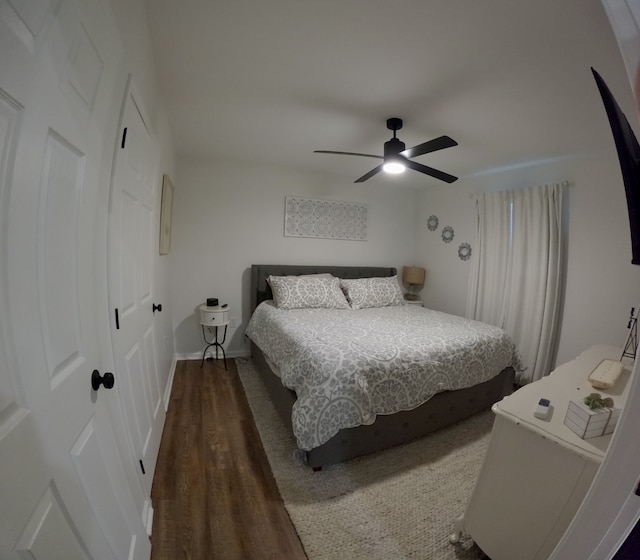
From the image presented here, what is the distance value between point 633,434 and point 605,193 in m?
2.82

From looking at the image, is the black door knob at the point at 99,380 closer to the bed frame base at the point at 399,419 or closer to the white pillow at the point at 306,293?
the bed frame base at the point at 399,419

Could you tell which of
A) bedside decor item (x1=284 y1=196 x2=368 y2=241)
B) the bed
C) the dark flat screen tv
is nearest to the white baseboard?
the bed

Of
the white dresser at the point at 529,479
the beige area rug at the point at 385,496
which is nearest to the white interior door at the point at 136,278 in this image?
the beige area rug at the point at 385,496

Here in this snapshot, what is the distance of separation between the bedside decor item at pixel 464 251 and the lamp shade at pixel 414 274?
608 mm

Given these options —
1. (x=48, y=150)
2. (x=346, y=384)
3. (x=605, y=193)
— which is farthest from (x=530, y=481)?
(x=605, y=193)

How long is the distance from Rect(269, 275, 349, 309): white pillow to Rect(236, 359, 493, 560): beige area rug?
1237 millimetres

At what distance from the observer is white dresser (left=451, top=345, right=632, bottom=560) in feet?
2.84

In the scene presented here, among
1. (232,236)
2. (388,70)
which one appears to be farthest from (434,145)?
(232,236)

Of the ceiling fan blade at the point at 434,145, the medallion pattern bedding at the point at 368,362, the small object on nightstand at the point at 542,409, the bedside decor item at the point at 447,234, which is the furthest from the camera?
the bedside decor item at the point at 447,234

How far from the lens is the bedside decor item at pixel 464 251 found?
339 cm

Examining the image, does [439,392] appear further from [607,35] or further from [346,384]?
[607,35]

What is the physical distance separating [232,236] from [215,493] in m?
2.57

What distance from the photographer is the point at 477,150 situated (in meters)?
2.53

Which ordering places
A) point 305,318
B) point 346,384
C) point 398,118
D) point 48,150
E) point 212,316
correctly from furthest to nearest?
point 212,316 < point 305,318 < point 398,118 < point 346,384 < point 48,150
